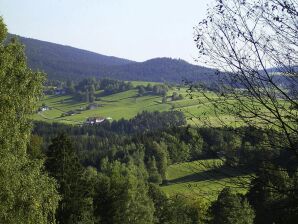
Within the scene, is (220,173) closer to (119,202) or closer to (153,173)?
(119,202)

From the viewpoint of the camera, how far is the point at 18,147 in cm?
1576

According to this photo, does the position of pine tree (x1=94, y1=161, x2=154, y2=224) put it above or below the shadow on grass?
below

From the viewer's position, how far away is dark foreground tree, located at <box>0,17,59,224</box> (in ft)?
48.3

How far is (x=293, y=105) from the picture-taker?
276 inches

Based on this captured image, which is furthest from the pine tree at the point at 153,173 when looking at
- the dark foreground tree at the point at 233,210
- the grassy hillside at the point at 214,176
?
the grassy hillside at the point at 214,176

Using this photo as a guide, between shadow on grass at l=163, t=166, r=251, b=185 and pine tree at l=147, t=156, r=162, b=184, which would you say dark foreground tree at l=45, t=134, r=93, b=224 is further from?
pine tree at l=147, t=156, r=162, b=184

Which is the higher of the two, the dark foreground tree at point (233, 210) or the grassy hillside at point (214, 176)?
the grassy hillside at point (214, 176)

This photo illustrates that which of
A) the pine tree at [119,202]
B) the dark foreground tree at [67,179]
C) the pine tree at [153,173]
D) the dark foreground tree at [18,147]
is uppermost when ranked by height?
the dark foreground tree at [18,147]

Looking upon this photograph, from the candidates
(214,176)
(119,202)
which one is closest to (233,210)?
(119,202)

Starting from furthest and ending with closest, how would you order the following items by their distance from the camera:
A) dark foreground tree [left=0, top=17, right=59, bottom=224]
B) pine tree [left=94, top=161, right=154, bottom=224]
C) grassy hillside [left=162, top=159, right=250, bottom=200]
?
pine tree [left=94, top=161, right=154, bottom=224]
dark foreground tree [left=0, top=17, right=59, bottom=224]
grassy hillside [left=162, top=159, right=250, bottom=200]

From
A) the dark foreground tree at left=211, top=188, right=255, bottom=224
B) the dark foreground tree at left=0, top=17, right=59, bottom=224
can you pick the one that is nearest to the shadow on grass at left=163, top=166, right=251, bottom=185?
the dark foreground tree at left=0, top=17, right=59, bottom=224

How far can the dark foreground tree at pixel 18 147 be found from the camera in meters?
14.7

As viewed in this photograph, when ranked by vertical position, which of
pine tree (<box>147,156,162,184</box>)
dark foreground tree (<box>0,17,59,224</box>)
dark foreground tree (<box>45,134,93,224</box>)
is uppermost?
dark foreground tree (<box>0,17,59,224</box>)

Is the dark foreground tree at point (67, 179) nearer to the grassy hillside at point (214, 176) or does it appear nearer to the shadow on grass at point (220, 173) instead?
the grassy hillside at point (214, 176)
